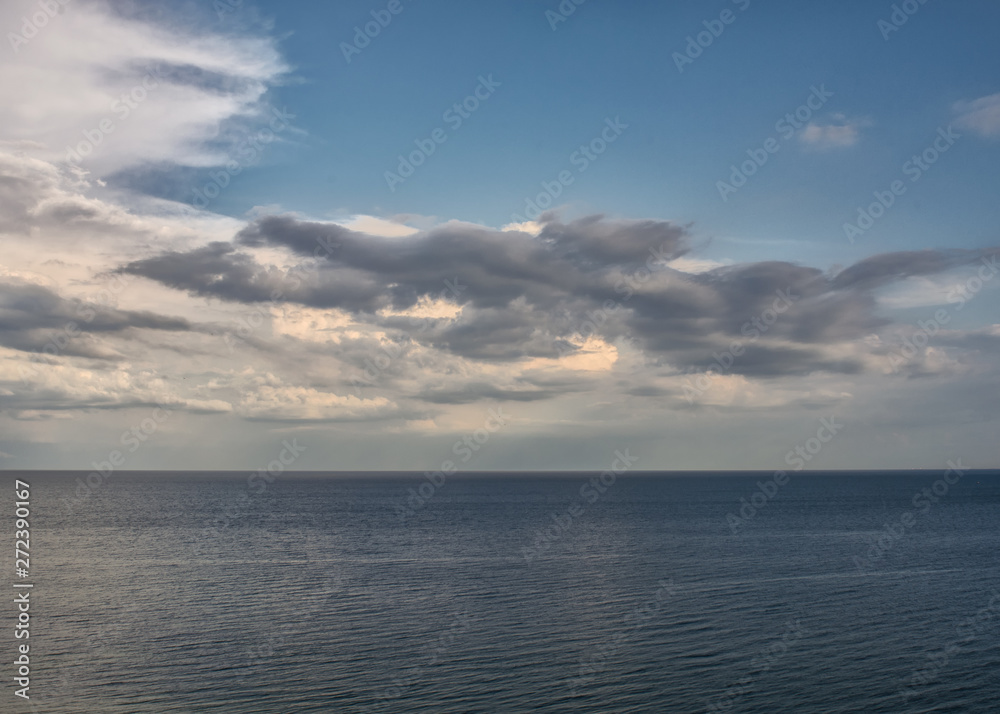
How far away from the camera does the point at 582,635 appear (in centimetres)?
5991

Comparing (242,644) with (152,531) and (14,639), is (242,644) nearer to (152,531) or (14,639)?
(14,639)

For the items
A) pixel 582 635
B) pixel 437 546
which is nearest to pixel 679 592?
pixel 582 635

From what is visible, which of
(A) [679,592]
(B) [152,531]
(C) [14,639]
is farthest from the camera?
(B) [152,531]

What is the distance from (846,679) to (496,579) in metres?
44.6

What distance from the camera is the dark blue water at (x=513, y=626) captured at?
46.4 m

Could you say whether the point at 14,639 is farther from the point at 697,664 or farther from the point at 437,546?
the point at 437,546

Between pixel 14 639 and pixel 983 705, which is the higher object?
pixel 14 639

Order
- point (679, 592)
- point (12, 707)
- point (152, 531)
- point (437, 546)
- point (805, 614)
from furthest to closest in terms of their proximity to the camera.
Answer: point (152, 531)
point (437, 546)
point (679, 592)
point (805, 614)
point (12, 707)

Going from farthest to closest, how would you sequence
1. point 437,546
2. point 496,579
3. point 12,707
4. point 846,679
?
point 437,546
point 496,579
point 846,679
point 12,707

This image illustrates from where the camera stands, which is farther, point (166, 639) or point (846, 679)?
point (166, 639)

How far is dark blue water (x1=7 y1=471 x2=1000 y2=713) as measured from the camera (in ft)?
152

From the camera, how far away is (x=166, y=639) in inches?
2322

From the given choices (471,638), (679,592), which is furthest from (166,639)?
(679,592)

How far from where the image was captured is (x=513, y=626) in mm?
62844
